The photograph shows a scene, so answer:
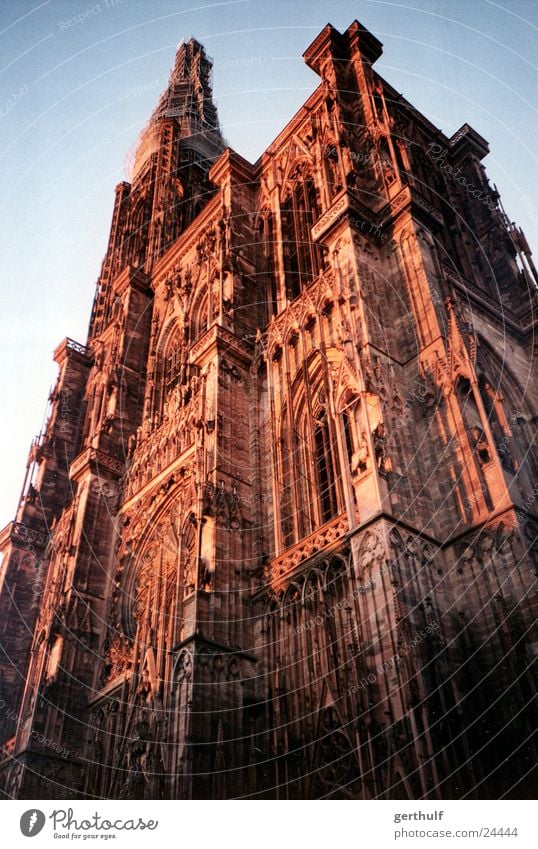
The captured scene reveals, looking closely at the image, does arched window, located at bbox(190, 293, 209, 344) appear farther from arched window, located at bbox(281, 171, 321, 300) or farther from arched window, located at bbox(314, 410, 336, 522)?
arched window, located at bbox(314, 410, 336, 522)

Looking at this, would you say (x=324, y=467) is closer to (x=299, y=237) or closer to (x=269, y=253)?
(x=299, y=237)

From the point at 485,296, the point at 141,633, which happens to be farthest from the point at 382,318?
the point at 141,633

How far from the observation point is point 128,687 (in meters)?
19.3

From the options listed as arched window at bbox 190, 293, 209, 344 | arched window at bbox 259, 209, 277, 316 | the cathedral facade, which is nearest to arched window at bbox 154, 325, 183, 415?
the cathedral facade

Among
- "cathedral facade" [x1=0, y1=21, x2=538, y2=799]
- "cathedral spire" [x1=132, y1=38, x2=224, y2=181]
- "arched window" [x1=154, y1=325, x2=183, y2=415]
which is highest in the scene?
"cathedral spire" [x1=132, y1=38, x2=224, y2=181]

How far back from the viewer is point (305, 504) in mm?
18734

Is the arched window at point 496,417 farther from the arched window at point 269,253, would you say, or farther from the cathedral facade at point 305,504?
the arched window at point 269,253

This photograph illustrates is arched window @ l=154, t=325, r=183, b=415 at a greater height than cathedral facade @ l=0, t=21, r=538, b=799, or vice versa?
arched window @ l=154, t=325, r=183, b=415

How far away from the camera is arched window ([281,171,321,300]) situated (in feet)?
80.9

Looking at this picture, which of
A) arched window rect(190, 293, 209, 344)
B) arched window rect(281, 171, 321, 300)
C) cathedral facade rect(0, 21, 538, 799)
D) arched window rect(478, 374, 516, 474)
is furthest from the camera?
arched window rect(190, 293, 209, 344)

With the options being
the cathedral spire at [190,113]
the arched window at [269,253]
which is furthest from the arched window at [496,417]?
the cathedral spire at [190,113]

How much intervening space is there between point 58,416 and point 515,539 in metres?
23.8

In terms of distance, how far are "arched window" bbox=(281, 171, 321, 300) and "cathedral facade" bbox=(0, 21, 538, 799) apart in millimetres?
118

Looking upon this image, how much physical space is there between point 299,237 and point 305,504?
11.6 metres
